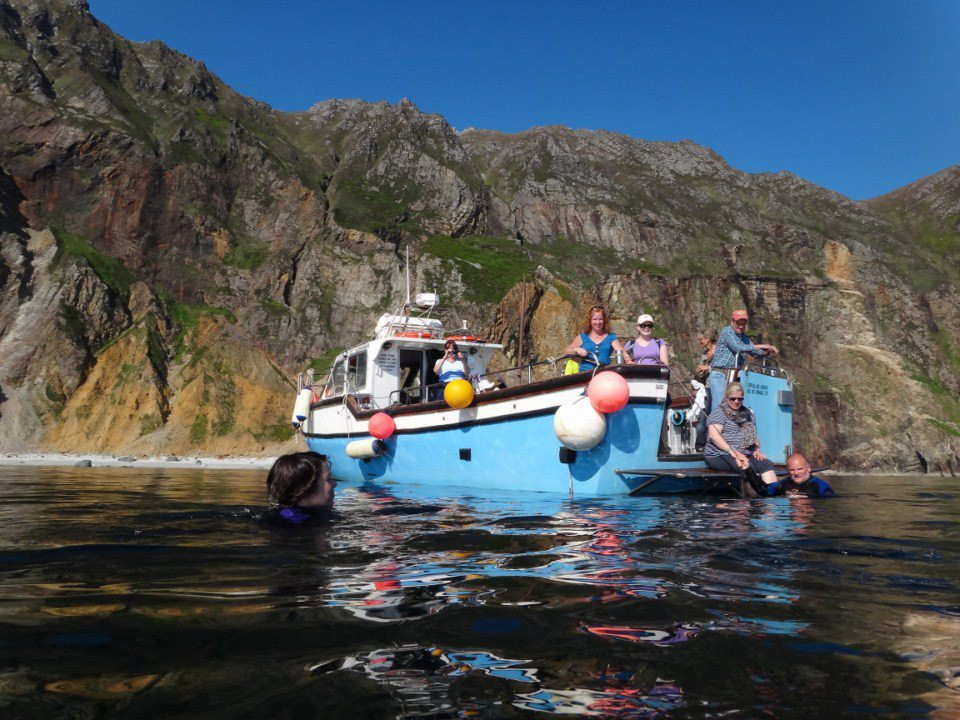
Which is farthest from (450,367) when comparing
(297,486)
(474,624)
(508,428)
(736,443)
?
(474,624)

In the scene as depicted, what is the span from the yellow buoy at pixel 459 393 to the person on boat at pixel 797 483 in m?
4.67

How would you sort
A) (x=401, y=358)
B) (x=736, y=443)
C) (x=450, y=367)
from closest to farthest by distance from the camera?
(x=736, y=443) < (x=450, y=367) < (x=401, y=358)

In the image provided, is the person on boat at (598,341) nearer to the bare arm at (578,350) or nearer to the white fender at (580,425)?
the bare arm at (578,350)

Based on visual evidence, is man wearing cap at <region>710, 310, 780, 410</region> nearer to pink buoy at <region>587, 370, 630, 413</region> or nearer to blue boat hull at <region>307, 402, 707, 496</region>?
blue boat hull at <region>307, 402, 707, 496</region>

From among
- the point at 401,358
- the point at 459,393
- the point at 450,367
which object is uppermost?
the point at 401,358

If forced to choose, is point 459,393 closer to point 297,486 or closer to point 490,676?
point 297,486

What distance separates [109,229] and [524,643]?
46.2 m

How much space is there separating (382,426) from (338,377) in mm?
4289

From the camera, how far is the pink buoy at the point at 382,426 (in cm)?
1213

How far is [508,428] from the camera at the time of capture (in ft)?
33.6

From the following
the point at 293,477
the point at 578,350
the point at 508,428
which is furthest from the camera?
the point at 508,428

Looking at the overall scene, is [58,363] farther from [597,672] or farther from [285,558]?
[597,672]

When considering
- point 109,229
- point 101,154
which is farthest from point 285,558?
point 101,154

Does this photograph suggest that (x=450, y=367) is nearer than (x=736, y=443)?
No
